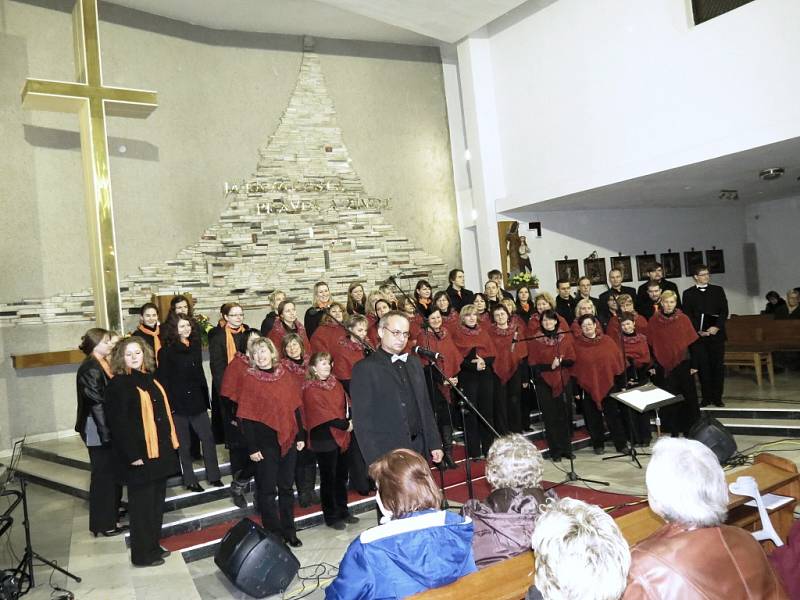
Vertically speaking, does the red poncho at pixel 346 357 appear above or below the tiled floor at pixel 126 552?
above

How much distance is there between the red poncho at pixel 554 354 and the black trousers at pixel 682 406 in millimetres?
1136

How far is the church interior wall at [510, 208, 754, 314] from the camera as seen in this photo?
35.6 ft

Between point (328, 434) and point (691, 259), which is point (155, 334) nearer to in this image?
point (328, 434)

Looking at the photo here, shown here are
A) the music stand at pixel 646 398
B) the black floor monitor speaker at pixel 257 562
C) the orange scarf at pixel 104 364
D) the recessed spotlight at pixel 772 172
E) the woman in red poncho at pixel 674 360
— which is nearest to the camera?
the black floor monitor speaker at pixel 257 562

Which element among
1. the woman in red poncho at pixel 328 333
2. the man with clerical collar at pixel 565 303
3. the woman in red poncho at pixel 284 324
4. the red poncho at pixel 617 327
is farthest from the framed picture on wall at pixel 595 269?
the woman in red poncho at pixel 284 324

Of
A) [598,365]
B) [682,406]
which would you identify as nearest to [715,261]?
[682,406]

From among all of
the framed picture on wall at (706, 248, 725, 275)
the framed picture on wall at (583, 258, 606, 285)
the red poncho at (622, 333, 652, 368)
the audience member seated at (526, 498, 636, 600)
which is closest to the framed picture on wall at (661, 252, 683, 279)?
the framed picture on wall at (706, 248, 725, 275)

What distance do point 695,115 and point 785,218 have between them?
6.29m

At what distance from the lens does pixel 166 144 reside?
909 centimetres

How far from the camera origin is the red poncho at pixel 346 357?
19.9 ft

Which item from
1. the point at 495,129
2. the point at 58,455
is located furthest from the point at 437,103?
the point at 58,455

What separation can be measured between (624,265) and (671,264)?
3.80 ft

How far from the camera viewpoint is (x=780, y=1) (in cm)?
690

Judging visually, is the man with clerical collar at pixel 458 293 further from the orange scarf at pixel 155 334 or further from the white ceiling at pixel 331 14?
the white ceiling at pixel 331 14
